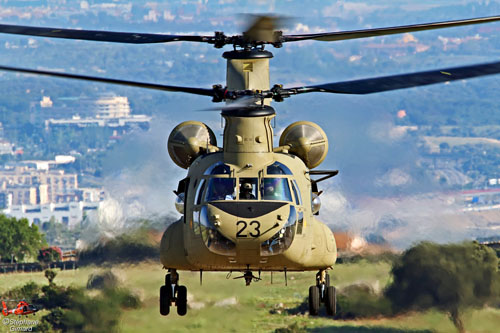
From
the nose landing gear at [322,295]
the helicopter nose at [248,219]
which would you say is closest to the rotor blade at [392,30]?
the helicopter nose at [248,219]

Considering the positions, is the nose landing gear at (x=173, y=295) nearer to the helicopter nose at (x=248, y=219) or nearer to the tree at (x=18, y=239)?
the helicopter nose at (x=248, y=219)

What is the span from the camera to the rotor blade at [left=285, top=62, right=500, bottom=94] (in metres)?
19.4

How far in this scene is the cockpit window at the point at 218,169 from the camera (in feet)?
61.8

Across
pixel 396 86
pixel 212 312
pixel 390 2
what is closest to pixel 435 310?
pixel 212 312

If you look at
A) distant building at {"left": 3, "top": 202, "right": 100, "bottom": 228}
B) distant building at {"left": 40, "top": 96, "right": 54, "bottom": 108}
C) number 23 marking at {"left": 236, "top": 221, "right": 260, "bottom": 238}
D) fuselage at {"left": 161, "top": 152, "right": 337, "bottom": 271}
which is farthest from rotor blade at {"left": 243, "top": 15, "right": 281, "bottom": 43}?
distant building at {"left": 40, "top": 96, "right": 54, "bottom": 108}

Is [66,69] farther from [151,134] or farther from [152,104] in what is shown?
[151,134]

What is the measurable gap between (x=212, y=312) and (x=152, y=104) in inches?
1371

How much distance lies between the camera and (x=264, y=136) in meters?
19.3

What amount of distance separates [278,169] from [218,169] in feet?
3.26

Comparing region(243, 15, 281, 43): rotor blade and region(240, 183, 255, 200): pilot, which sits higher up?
region(243, 15, 281, 43): rotor blade

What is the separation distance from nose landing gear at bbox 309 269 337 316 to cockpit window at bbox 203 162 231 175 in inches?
124

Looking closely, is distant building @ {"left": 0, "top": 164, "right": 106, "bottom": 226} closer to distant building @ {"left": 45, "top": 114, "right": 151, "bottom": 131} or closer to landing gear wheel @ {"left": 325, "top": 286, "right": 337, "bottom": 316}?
distant building @ {"left": 45, "top": 114, "right": 151, "bottom": 131}

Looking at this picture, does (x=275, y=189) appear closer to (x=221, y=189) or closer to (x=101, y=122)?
(x=221, y=189)

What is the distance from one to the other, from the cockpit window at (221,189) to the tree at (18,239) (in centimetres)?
1302
